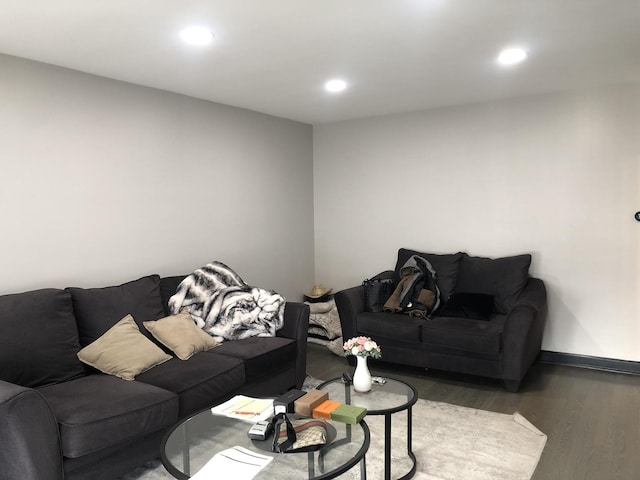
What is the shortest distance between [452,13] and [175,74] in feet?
6.54

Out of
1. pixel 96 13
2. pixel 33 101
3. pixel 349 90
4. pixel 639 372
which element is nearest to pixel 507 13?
pixel 349 90

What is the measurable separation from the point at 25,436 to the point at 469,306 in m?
3.38

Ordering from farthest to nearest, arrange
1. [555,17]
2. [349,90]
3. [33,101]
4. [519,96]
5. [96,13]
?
[519,96], [349,90], [33,101], [555,17], [96,13]

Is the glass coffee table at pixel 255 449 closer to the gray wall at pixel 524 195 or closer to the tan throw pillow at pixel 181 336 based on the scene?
the tan throw pillow at pixel 181 336

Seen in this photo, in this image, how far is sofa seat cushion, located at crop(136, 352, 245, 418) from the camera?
288 centimetres

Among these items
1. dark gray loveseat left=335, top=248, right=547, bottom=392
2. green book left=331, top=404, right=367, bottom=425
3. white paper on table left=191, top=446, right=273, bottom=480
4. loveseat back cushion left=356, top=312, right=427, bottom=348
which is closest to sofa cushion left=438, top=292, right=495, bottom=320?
dark gray loveseat left=335, top=248, right=547, bottom=392

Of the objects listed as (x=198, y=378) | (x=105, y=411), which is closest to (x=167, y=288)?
(x=198, y=378)

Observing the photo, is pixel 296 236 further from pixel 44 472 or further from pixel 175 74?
pixel 44 472

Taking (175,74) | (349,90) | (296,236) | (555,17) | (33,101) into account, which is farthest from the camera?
(296,236)

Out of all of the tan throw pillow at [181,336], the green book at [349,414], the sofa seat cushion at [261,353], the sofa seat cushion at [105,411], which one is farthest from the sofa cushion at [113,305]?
the green book at [349,414]

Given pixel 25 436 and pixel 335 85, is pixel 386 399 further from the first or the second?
pixel 335 85

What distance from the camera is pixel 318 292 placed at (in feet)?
18.8

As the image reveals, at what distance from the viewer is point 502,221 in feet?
15.7

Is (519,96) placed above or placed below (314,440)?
above
